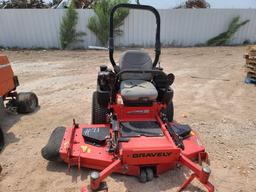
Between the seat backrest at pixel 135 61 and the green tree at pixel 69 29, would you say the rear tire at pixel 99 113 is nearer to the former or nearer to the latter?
the seat backrest at pixel 135 61

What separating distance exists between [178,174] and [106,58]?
8067 millimetres

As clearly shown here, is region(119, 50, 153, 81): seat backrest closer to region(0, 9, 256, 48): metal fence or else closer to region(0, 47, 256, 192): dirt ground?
region(0, 47, 256, 192): dirt ground

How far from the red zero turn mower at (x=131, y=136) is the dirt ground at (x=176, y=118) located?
0.71ft

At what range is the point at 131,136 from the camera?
371 centimetres

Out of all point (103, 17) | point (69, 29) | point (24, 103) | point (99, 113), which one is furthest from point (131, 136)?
point (69, 29)

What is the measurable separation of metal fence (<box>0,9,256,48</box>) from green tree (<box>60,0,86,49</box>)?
0.26 meters

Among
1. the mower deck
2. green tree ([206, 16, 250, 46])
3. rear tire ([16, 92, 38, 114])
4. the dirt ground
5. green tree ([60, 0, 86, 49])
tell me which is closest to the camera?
the mower deck

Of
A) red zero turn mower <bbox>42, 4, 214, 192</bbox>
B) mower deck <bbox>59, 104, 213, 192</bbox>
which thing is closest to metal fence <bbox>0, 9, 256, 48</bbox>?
red zero turn mower <bbox>42, 4, 214, 192</bbox>

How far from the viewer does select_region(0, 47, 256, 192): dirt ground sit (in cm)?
358

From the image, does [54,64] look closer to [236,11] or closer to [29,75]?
[29,75]

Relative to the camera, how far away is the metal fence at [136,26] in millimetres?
13023

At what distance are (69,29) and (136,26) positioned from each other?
2933mm

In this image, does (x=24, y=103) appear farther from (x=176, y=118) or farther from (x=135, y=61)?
(x=176, y=118)

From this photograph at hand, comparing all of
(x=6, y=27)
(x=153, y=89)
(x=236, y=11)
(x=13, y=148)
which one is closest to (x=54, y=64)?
(x=6, y=27)
